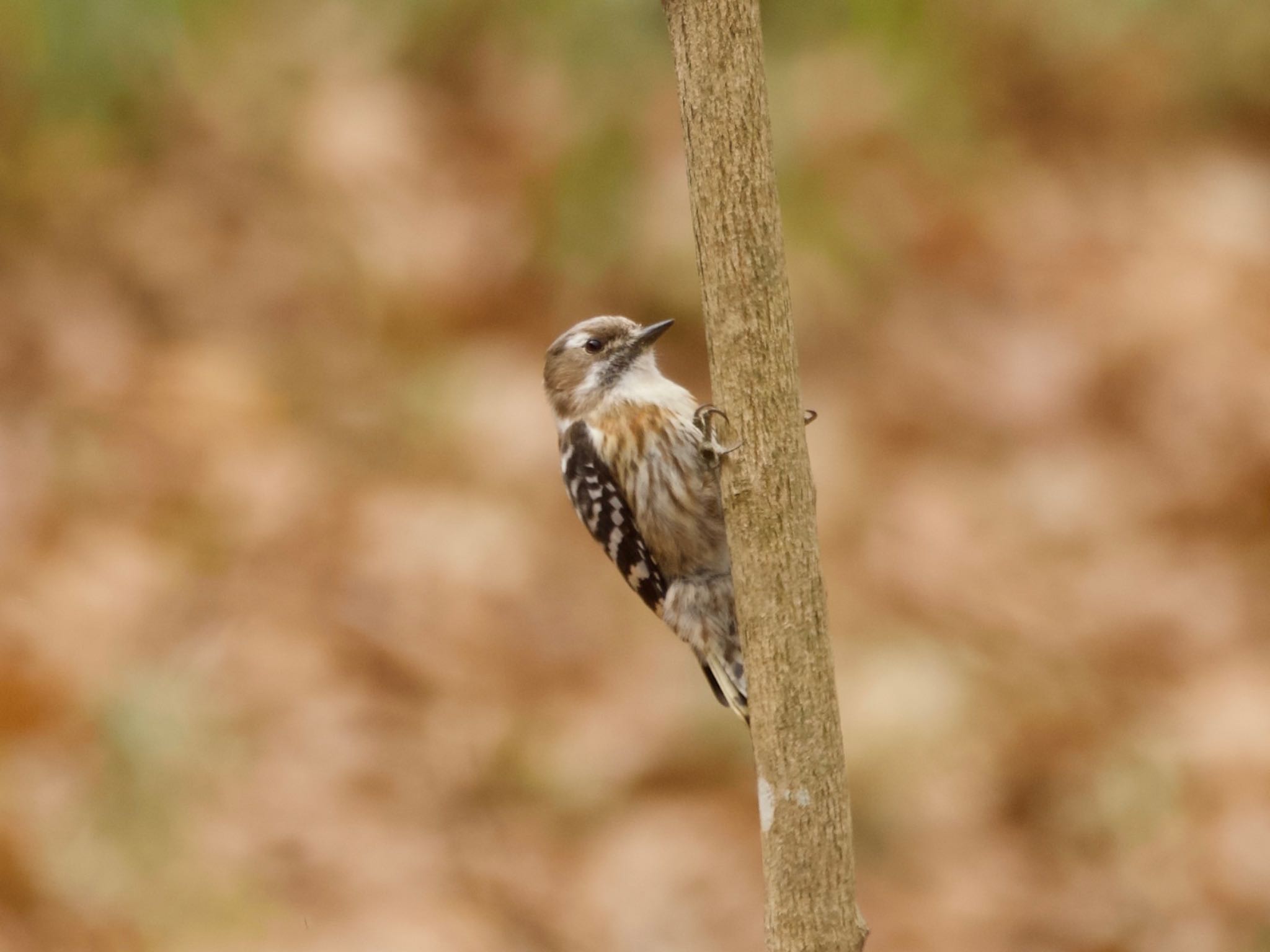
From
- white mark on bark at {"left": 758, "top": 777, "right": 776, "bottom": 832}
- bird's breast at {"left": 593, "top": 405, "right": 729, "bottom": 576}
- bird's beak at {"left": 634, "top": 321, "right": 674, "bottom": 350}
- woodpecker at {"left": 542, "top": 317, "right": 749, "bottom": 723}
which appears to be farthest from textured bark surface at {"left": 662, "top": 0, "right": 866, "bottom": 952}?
bird's beak at {"left": 634, "top": 321, "right": 674, "bottom": 350}

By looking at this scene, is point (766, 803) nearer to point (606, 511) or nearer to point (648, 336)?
point (606, 511)

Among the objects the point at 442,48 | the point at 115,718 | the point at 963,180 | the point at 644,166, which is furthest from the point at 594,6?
the point at 115,718

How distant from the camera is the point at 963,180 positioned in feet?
24.8

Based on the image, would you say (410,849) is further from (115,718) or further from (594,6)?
(594,6)

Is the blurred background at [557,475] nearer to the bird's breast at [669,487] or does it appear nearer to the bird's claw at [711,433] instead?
the bird's breast at [669,487]

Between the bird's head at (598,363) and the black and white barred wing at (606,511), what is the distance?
9 centimetres

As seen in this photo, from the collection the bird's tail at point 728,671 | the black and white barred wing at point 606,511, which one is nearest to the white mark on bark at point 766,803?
the bird's tail at point 728,671

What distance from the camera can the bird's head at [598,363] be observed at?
3.75m

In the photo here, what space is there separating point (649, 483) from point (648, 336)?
0.38 meters

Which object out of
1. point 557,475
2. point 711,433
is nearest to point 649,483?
point 711,433

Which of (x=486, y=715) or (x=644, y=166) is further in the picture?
(x=644, y=166)

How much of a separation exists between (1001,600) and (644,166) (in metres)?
2.34

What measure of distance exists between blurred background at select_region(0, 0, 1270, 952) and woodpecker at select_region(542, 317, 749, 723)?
124 cm

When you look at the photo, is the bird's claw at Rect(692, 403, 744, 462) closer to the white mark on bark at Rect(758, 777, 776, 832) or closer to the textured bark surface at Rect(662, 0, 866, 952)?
the textured bark surface at Rect(662, 0, 866, 952)
